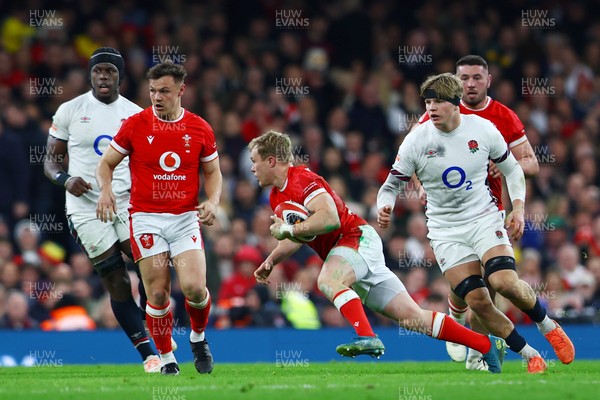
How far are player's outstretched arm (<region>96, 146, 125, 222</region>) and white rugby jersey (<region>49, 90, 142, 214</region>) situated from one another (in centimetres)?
102

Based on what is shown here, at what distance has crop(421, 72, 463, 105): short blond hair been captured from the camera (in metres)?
9.77

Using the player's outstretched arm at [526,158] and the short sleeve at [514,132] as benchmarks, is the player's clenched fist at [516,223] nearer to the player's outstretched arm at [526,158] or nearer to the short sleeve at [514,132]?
the player's outstretched arm at [526,158]

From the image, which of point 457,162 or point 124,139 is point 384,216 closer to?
point 457,162

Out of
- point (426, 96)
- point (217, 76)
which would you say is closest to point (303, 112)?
point (217, 76)

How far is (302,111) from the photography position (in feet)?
57.8

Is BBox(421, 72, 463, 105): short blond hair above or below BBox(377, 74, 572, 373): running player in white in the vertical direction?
above

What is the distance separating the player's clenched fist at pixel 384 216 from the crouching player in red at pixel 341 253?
12 cm

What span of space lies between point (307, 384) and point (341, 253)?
1.25 m

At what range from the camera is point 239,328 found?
13.9 meters

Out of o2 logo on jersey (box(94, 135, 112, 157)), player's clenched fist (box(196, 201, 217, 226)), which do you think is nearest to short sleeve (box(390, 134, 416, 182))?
player's clenched fist (box(196, 201, 217, 226))

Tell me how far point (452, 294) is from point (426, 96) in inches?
90.9

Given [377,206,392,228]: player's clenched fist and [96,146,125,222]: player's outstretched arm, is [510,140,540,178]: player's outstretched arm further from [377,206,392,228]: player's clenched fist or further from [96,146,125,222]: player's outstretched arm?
[96,146,125,222]: player's outstretched arm

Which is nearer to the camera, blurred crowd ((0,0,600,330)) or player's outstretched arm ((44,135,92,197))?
player's outstretched arm ((44,135,92,197))

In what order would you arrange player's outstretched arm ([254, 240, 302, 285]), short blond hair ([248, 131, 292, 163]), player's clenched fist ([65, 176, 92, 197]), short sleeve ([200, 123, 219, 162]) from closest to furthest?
short blond hair ([248, 131, 292, 163])
player's outstretched arm ([254, 240, 302, 285])
short sleeve ([200, 123, 219, 162])
player's clenched fist ([65, 176, 92, 197])
